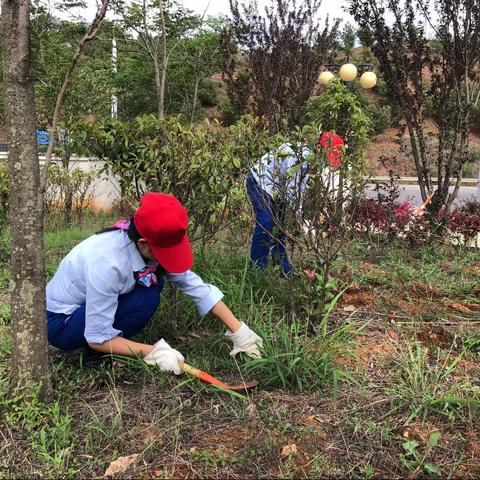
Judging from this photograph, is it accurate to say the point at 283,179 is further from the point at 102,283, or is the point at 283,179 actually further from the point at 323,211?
the point at 102,283

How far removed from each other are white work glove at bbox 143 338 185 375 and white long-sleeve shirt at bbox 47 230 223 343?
6.8 inches

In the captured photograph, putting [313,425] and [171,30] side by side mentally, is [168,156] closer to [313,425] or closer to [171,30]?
[313,425]

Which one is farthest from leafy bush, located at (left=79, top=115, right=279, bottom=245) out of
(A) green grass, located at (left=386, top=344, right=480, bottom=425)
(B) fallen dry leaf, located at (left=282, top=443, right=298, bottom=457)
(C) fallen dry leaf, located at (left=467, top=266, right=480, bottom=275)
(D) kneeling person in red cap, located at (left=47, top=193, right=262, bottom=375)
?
(C) fallen dry leaf, located at (left=467, top=266, right=480, bottom=275)

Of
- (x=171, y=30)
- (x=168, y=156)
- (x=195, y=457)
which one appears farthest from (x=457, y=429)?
(x=171, y=30)

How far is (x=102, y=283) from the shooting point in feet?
6.94

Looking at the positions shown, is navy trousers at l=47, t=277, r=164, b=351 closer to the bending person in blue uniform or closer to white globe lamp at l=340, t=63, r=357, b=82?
the bending person in blue uniform

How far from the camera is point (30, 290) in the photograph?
6.38 feet

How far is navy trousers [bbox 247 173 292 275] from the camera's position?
9.49 ft

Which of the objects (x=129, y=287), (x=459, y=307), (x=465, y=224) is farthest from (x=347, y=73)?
(x=129, y=287)

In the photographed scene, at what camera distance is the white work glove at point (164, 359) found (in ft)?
7.37

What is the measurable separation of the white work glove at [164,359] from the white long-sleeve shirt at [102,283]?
0.17m

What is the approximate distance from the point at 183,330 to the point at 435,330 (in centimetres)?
133

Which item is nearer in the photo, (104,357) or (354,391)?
(354,391)

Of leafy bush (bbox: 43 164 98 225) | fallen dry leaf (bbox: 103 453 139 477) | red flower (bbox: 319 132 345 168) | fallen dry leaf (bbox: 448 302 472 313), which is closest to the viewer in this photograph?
fallen dry leaf (bbox: 103 453 139 477)
